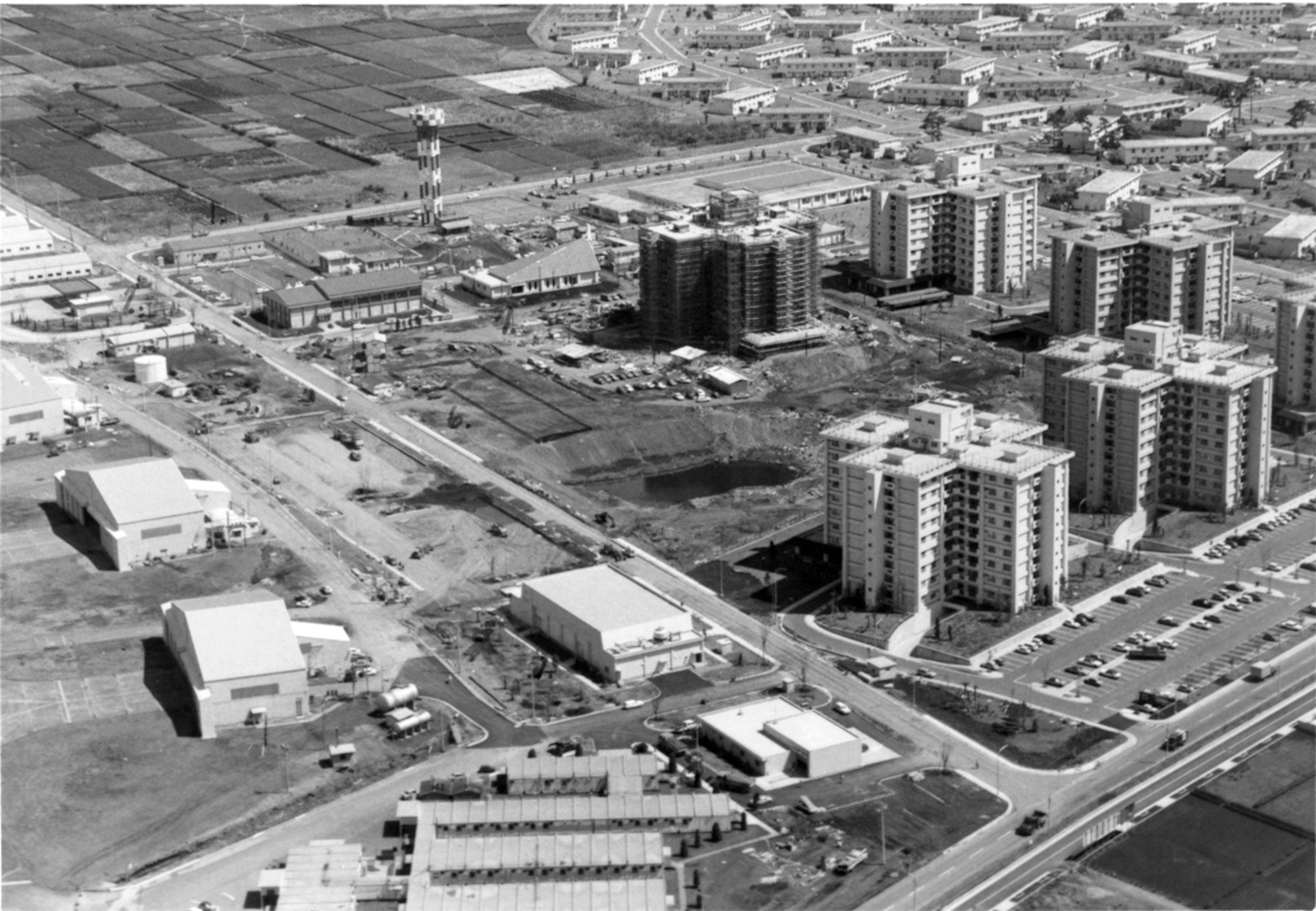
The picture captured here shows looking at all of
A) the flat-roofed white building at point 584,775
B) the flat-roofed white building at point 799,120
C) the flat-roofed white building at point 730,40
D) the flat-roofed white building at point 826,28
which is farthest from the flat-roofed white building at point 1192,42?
the flat-roofed white building at point 584,775

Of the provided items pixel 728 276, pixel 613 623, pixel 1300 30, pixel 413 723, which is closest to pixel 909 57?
pixel 1300 30

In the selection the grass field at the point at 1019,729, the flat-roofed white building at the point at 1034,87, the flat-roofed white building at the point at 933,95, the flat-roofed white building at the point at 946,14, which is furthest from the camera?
the flat-roofed white building at the point at 946,14

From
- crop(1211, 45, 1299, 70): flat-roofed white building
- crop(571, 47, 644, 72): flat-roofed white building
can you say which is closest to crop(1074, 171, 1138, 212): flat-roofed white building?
crop(1211, 45, 1299, 70): flat-roofed white building

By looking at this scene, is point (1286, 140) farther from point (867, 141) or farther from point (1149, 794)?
point (1149, 794)

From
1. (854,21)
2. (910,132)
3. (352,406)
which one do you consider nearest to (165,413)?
(352,406)

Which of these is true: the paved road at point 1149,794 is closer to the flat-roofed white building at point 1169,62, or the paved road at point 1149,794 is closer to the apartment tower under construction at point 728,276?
the apartment tower under construction at point 728,276

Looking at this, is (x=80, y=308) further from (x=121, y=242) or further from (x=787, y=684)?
(x=787, y=684)
